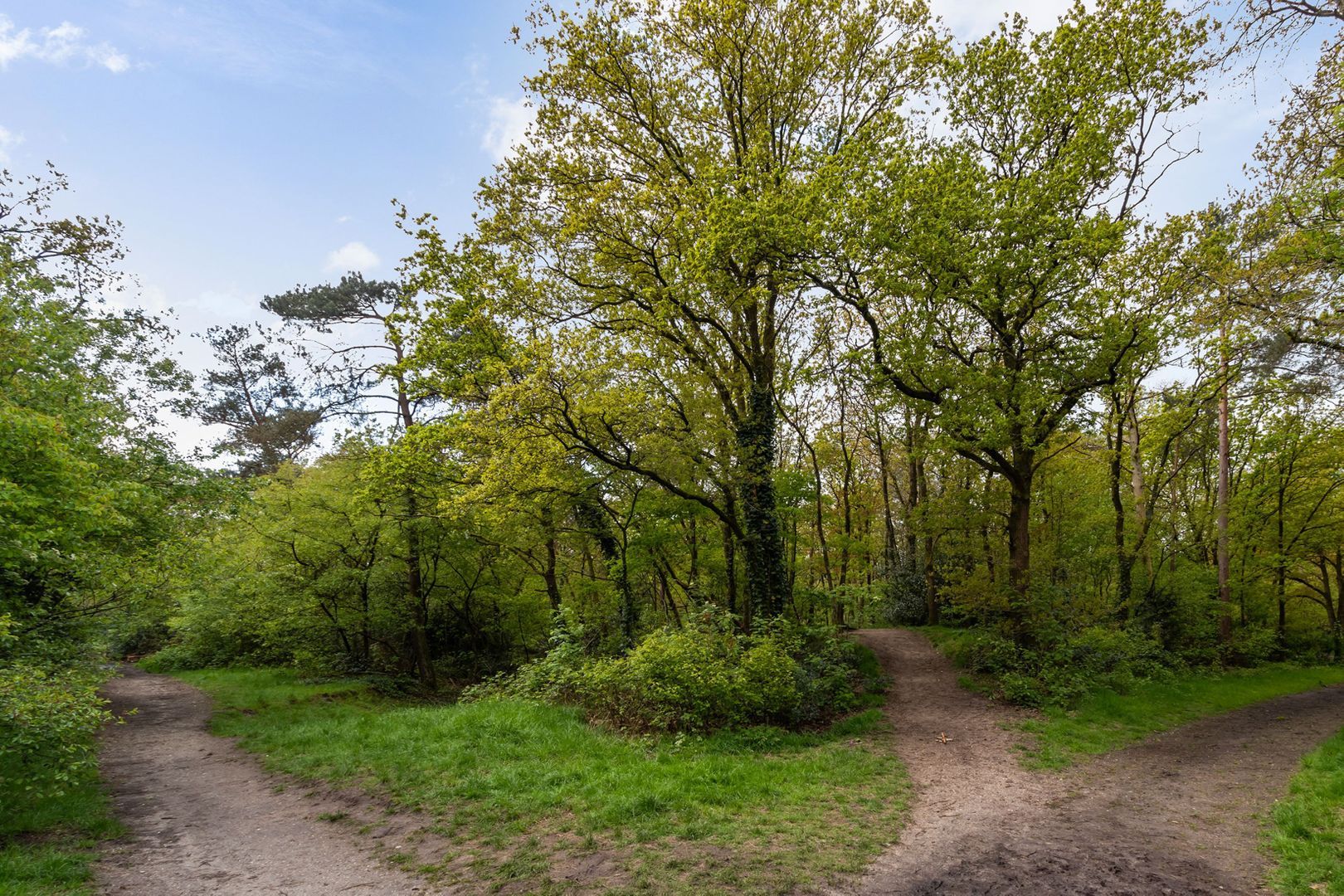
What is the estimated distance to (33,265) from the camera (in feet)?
38.6

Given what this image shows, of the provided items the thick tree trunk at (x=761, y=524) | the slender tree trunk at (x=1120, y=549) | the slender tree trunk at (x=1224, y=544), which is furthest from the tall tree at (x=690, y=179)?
the slender tree trunk at (x=1224, y=544)

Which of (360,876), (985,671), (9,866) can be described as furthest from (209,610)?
(985,671)

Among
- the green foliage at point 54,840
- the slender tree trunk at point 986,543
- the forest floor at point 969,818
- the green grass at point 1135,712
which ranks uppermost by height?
the slender tree trunk at point 986,543

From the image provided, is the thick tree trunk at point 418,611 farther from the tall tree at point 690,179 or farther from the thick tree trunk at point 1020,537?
the thick tree trunk at point 1020,537

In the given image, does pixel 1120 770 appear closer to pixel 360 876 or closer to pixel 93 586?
pixel 360 876

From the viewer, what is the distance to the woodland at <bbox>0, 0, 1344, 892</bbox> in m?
9.09

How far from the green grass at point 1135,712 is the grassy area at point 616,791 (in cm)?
259

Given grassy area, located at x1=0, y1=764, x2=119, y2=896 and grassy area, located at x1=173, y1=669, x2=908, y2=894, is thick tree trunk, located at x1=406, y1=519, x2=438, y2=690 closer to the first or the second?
grassy area, located at x1=173, y1=669, x2=908, y2=894

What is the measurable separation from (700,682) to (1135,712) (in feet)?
27.1

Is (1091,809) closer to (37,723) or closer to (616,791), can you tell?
(616,791)

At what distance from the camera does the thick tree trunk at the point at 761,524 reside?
1339 centimetres

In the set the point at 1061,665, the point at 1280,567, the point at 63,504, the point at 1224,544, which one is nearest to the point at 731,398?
the point at 1061,665

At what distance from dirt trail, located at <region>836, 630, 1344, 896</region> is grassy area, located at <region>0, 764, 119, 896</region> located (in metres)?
6.65

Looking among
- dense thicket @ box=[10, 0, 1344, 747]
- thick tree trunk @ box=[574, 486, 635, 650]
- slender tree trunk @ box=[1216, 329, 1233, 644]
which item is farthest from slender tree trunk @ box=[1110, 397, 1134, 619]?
thick tree trunk @ box=[574, 486, 635, 650]
